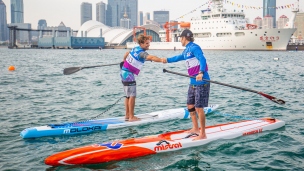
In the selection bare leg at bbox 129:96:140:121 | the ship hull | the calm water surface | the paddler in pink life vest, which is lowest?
the calm water surface

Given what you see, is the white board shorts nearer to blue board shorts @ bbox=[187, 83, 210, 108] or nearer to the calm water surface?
the calm water surface

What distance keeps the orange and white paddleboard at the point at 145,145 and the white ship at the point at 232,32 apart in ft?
235

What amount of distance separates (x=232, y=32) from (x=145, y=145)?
253 feet

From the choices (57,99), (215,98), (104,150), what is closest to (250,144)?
(104,150)

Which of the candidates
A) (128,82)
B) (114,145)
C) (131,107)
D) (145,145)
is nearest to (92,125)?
(131,107)

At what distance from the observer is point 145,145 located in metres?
7.15

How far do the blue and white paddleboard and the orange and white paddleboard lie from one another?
208 centimetres

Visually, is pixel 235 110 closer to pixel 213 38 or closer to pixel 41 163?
pixel 41 163

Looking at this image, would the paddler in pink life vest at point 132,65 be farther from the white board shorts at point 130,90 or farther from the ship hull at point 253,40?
the ship hull at point 253,40

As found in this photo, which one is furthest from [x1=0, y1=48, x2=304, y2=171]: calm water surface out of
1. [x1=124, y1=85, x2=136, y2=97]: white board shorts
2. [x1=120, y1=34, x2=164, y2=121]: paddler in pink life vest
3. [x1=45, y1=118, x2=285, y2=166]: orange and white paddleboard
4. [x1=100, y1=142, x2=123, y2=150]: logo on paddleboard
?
[x1=124, y1=85, x2=136, y2=97]: white board shorts

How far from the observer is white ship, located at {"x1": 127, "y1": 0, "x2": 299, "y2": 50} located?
76500 mm

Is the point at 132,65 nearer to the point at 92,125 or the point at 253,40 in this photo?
the point at 92,125

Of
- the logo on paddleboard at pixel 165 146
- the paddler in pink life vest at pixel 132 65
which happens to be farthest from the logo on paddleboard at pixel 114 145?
the paddler in pink life vest at pixel 132 65

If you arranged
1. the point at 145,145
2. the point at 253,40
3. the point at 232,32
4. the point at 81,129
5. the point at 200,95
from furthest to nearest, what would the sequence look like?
the point at 232,32 < the point at 253,40 < the point at 81,129 < the point at 200,95 < the point at 145,145
